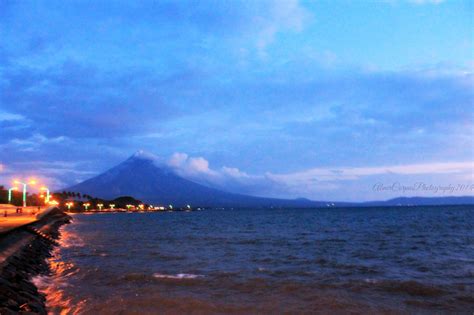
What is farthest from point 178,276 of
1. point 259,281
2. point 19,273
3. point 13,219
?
point 13,219

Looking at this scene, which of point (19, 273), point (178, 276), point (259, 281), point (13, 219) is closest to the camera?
point (19, 273)

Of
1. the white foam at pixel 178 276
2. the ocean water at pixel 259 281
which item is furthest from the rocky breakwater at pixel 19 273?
the white foam at pixel 178 276

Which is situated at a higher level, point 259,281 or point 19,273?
point 19,273


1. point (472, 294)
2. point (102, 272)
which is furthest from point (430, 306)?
point (102, 272)

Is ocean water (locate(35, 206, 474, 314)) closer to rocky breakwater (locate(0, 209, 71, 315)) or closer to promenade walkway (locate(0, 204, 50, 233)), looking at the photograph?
rocky breakwater (locate(0, 209, 71, 315))

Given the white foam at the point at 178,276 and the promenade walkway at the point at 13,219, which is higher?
the promenade walkway at the point at 13,219

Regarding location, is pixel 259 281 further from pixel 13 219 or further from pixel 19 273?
pixel 13 219

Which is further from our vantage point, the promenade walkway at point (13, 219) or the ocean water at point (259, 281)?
the promenade walkway at point (13, 219)

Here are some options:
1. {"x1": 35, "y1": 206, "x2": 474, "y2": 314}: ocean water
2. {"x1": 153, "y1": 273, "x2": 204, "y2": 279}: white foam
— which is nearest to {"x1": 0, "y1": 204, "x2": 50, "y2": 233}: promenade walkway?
{"x1": 35, "y1": 206, "x2": 474, "y2": 314}: ocean water

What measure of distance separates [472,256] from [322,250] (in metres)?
9.05

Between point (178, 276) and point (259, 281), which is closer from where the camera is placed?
point (259, 281)

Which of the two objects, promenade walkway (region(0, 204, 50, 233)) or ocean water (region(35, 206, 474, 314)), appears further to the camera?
promenade walkway (region(0, 204, 50, 233))

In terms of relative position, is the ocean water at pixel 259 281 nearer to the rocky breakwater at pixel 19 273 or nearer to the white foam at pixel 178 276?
the white foam at pixel 178 276

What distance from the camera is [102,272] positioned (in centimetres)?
1922
